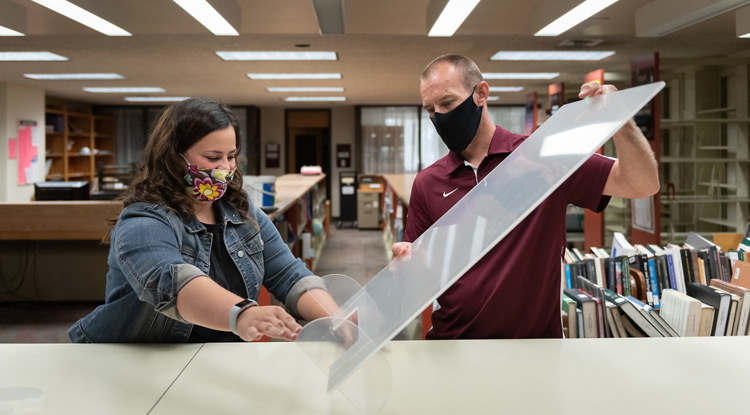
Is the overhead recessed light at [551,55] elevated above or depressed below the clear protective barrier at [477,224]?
above

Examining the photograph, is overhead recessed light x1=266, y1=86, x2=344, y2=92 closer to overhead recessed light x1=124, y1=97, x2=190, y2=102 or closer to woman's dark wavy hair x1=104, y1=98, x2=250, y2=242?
overhead recessed light x1=124, y1=97, x2=190, y2=102

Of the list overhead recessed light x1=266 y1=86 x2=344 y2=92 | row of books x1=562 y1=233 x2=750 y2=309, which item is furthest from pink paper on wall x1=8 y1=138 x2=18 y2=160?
row of books x1=562 y1=233 x2=750 y2=309

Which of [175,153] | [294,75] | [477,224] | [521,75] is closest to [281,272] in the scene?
[175,153]

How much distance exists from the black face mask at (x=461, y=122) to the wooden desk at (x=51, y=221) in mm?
4193

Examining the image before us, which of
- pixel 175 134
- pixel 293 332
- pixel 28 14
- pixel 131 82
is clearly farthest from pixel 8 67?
pixel 293 332

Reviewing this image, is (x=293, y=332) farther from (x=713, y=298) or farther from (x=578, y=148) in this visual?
(x=713, y=298)

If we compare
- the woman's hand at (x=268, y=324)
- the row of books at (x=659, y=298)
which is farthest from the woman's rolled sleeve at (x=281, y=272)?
the row of books at (x=659, y=298)

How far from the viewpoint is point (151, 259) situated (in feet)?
4.48

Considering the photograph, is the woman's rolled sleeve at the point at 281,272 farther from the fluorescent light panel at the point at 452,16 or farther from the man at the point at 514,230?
the fluorescent light panel at the point at 452,16

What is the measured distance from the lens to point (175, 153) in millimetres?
1611

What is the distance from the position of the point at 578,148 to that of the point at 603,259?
1.97 meters

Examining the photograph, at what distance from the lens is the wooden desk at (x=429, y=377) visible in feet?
3.81

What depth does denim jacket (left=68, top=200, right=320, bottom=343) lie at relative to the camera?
52.8 inches

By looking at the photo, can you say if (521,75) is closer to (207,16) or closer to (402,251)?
(207,16)
